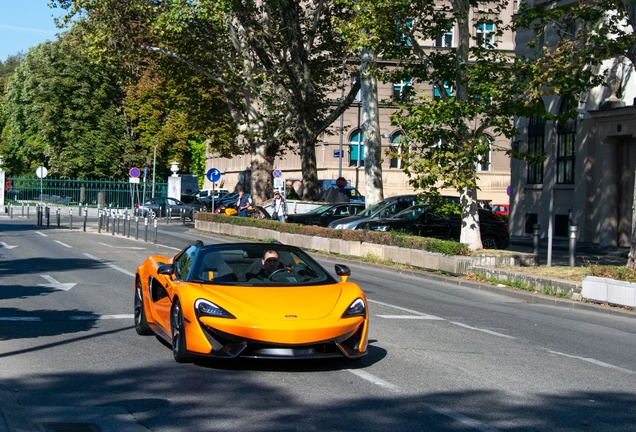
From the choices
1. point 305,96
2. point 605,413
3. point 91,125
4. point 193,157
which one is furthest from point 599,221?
point 193,157

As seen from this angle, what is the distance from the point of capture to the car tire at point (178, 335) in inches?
341

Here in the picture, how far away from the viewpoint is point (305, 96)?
3716 cm

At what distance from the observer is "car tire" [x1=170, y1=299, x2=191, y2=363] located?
28.4ft

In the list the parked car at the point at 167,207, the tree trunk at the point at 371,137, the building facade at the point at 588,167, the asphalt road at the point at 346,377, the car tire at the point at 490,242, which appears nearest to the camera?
the asphalt road at the point at 346,377

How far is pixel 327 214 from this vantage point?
35531mm

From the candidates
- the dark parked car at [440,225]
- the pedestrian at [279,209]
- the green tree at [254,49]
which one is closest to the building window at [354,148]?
the green tree at [254,49]

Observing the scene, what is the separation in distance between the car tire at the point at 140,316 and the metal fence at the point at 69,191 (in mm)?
49683

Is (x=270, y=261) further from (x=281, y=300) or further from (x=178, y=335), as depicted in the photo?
(x=178, y=335)

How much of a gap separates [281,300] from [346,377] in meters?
1.00

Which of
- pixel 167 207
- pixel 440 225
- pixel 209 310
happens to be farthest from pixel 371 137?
pixel 167 207

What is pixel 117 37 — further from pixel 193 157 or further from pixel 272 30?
pixel 193 157

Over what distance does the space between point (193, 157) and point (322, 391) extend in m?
84.0

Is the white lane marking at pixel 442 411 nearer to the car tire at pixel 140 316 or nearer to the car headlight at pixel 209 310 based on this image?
the car headlight at pixel 209 310

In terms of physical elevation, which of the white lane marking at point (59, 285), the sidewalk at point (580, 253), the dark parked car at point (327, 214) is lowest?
the sidewalk at point (580, 253)
